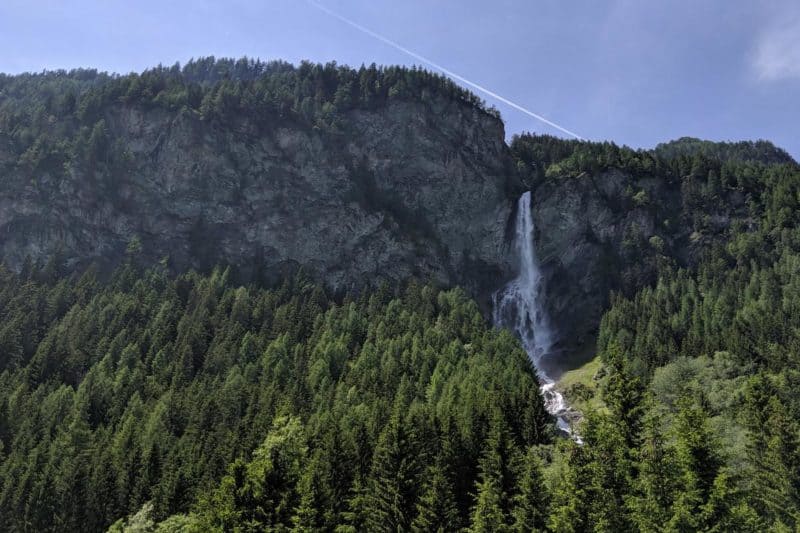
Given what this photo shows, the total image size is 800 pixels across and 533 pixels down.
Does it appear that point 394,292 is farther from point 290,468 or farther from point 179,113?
point 290,468

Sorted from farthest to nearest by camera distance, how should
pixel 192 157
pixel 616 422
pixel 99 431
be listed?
1. pixel 192 157
2. pixel 99 431
3. pixel 616 422

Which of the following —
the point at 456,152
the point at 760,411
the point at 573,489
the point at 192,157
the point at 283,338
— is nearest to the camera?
the point at 573,489

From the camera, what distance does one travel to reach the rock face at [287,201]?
15450cm

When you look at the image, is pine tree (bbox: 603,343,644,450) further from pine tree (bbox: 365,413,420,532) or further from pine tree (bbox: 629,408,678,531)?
pine tree (bbox: 365,413,420,532)

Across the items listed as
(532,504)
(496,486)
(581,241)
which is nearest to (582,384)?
(581,241)

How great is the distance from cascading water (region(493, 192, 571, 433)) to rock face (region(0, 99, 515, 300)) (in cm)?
509

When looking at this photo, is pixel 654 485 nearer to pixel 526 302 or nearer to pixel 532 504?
pixel 532 504

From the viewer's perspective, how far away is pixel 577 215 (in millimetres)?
169250

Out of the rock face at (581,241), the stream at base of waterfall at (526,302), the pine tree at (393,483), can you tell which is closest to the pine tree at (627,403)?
the pine tree at (393,483)

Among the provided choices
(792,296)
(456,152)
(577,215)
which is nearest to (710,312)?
(792,296)

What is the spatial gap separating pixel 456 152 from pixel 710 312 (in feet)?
280

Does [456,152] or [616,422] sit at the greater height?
[456,152]

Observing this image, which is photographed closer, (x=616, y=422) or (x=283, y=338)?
(x=616, y=422)

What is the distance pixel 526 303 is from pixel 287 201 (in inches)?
2853
